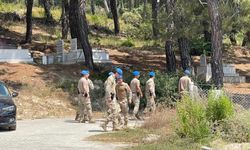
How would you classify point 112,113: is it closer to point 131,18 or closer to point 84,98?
point 84,98

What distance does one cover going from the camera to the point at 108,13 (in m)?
68.1

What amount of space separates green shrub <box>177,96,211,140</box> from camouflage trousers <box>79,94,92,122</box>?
6.04 meters

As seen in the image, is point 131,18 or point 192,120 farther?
point 131,18

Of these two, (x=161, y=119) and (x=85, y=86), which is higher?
(x=85, y=86)

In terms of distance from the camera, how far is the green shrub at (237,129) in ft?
42.9

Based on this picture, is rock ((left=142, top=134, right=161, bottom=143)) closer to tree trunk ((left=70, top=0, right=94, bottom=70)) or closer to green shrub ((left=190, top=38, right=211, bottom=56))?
tree trunk ((left=70, top=0, right=94, bottom=70))

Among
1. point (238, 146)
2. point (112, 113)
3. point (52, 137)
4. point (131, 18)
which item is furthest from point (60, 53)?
point (131, 18)

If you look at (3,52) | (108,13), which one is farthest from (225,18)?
(108,13)

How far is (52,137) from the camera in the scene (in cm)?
1565

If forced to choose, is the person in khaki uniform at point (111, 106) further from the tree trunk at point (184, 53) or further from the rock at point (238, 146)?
the tree trunk at point (184, 53)

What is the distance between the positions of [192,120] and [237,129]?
111 cm

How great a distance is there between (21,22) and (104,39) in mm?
9406

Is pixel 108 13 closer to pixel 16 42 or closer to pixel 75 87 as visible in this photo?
pixel 16 42

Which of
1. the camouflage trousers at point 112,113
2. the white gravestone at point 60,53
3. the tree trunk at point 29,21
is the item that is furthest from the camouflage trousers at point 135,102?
the tree trunk at point 29,21
